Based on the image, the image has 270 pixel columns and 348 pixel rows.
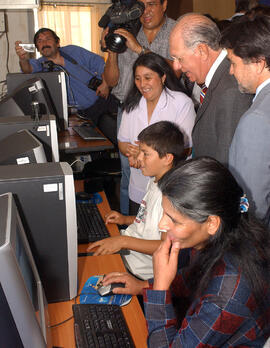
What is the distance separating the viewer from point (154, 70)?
2205 millimetres

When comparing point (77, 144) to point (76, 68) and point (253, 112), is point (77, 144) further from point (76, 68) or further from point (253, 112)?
point (253, 112)

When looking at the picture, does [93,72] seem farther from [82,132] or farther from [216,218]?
[216,218]

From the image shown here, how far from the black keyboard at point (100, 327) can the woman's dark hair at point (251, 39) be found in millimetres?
946

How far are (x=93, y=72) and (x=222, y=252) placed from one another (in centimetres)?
301

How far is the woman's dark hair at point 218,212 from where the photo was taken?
3.27ft

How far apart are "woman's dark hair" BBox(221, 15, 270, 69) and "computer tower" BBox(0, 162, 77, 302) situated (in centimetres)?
73

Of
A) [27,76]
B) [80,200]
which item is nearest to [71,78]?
[27,76]

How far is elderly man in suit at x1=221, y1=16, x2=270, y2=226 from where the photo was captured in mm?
1309

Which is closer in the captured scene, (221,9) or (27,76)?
(27,76)

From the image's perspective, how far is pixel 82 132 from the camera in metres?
3.04

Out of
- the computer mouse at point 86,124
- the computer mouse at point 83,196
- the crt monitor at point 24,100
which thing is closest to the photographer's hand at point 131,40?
the crt monitor at point 24,100

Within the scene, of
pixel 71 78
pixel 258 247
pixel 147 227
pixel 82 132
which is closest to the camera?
pixel 258 247

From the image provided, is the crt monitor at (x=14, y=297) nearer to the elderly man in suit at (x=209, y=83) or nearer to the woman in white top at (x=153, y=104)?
the elderly man in suit at (x=209, y=83)

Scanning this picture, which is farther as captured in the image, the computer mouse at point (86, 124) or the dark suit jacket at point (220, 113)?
the computer mouse at point (86, 124)
